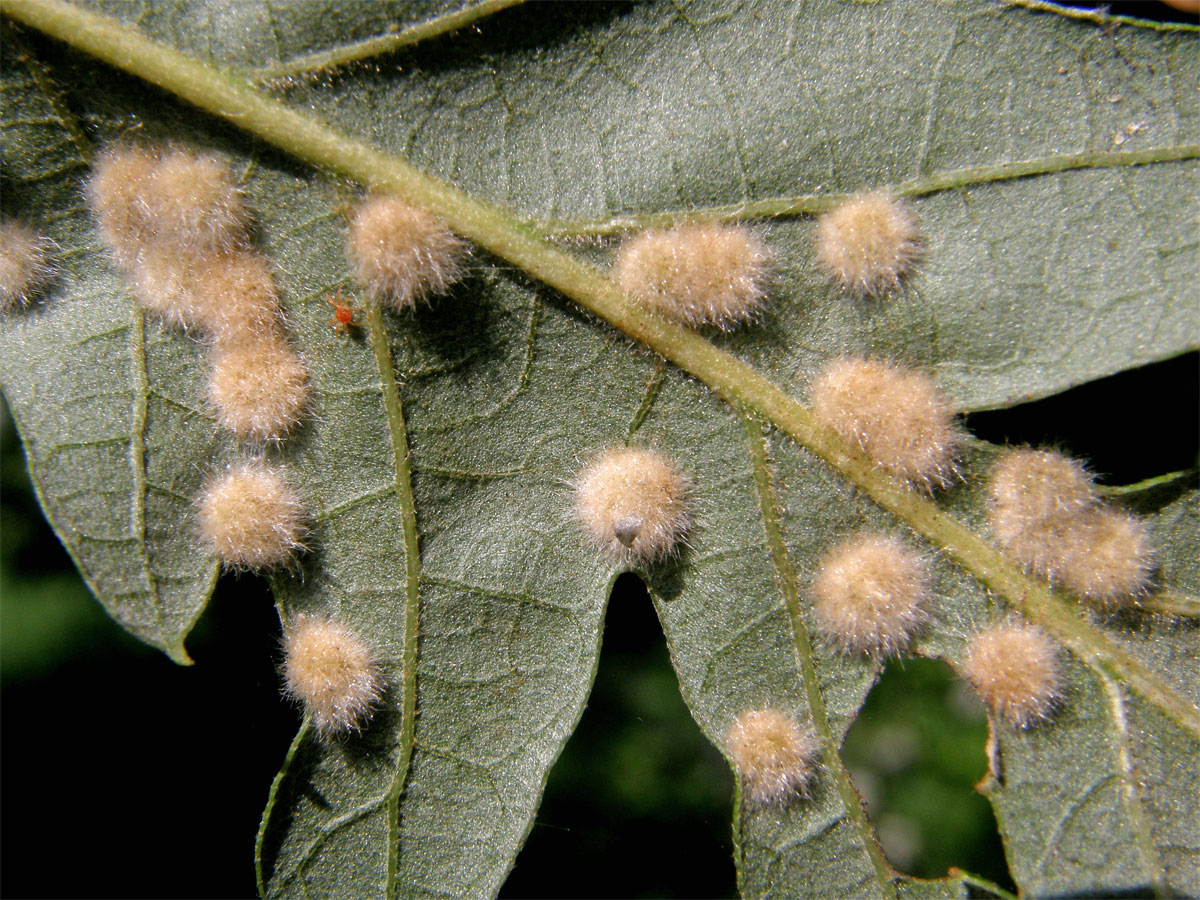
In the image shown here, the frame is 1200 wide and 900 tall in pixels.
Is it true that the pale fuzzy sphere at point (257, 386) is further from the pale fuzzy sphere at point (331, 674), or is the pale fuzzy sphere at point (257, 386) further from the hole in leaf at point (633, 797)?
the hole in leaf at point (633, 797)

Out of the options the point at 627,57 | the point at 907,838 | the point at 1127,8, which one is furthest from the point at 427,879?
the point at 907,838

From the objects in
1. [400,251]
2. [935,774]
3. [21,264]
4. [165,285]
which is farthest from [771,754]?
[935,774]

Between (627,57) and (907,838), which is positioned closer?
(627,57)

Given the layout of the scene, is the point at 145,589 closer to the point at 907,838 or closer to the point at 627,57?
the point at 627,57

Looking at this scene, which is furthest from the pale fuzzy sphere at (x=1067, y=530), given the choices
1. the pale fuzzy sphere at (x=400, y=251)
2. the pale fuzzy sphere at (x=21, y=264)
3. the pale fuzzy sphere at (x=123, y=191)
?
the pale fuzzy sphere at (x=21, y=264)

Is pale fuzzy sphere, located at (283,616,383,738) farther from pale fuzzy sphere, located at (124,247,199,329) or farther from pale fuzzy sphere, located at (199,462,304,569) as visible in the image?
pale fuzzy sphere, located at (124,247,199,329)

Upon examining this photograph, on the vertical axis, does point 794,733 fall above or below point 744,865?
above
